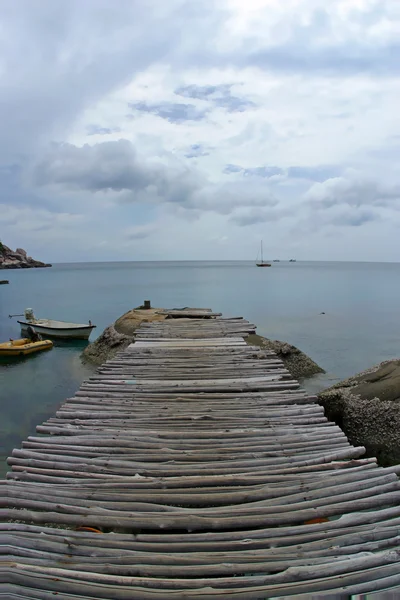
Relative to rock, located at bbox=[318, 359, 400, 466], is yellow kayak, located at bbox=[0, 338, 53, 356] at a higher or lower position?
lower

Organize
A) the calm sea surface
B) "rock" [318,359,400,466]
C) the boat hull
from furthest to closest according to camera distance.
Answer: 1. the boat hull
2. the calm sea surface
3. "rock" [318,359,400,466]

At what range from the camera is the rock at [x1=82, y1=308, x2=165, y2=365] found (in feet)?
67.9

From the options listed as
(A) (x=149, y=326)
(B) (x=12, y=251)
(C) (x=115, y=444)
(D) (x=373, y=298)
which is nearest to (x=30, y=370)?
(A) (x=149, y=326)

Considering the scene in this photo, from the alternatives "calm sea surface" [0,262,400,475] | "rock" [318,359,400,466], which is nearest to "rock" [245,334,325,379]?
"calm sea surface" [0,262,400,475]

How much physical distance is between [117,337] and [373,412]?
13751 mm

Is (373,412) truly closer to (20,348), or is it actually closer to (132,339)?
(132,339)

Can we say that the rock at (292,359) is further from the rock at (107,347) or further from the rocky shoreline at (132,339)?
the rock at (107,347)

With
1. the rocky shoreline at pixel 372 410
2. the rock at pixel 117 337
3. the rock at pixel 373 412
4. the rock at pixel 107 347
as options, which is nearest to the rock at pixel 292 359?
the rock at pixel 117 337

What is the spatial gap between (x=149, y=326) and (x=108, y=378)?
19.4ft

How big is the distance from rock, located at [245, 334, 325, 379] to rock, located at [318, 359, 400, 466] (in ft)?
19.7

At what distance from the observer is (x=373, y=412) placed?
1061 cm

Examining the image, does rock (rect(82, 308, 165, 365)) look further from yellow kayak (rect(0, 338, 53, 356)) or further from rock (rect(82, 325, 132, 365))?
yellow kayak (rect(0, 338, 53, 356))

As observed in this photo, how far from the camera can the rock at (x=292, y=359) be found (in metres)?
18.6

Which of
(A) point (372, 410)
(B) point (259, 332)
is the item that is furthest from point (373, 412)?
(B) point (259, 332)
